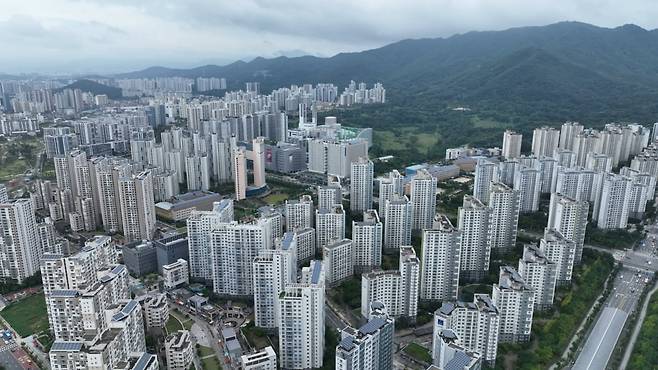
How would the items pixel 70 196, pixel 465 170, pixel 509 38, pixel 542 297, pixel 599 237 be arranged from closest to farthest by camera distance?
pixel 542 297 < pixel 599 237 < pixel 70 196 < pixel 465 170 < pixel 509 38

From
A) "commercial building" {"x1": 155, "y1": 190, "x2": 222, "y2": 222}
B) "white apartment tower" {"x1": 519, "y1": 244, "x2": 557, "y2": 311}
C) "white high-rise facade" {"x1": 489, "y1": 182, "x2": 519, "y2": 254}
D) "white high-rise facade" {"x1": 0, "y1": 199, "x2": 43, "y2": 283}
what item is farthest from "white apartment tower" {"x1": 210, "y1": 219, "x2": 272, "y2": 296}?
"white high-rise facade" {"x1": 489, "y1": 182, "x2": 519, "y2": 254}

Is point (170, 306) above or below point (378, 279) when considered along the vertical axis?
below

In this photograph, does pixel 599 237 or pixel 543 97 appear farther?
pixel 543 97

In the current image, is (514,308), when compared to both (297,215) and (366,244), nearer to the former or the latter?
(366,244)

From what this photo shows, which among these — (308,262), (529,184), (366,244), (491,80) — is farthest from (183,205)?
(491,80)

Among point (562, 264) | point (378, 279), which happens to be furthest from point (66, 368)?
point (562, 264)

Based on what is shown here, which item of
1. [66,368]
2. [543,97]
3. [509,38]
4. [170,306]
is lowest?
[170,306]

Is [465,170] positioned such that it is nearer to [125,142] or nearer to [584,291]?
[584,291]
